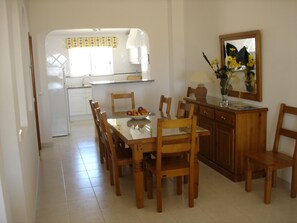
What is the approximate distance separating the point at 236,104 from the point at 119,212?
2.00 meters

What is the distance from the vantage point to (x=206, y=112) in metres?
4.39

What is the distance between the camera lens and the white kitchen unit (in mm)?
8180

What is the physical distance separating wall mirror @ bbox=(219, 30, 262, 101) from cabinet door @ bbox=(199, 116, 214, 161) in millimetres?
532

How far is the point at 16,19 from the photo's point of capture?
3.21 m

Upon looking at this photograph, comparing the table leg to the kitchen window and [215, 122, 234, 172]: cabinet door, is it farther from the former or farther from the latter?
the kitchen window

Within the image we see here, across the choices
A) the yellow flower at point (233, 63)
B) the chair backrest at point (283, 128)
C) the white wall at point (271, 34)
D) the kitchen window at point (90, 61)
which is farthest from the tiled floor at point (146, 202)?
the kitchen window at point (90, 61)

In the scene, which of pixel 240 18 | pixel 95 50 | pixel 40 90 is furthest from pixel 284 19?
pixel 95 50

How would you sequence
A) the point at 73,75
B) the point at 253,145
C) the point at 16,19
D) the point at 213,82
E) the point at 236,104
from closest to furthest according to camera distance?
the point at 16,19 < the point at 253,145 < the point at 236,104 < the point at 213,82 < the point at 73,75

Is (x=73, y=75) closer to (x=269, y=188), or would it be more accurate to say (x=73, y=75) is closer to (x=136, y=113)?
(x=136, y=113)

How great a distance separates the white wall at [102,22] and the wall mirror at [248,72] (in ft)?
5.52

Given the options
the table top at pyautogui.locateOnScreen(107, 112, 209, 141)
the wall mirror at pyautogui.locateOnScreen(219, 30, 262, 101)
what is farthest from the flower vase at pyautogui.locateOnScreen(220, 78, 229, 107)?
the table top at pyautogui.locateOnScreen(107, 112, 209, 141)

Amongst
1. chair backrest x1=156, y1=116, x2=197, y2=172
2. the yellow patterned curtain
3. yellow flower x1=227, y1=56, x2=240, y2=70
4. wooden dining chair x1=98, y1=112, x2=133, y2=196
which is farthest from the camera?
the yellow patterned curtain

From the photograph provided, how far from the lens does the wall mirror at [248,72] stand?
388 centimetres

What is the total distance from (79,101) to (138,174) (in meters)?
5.36
